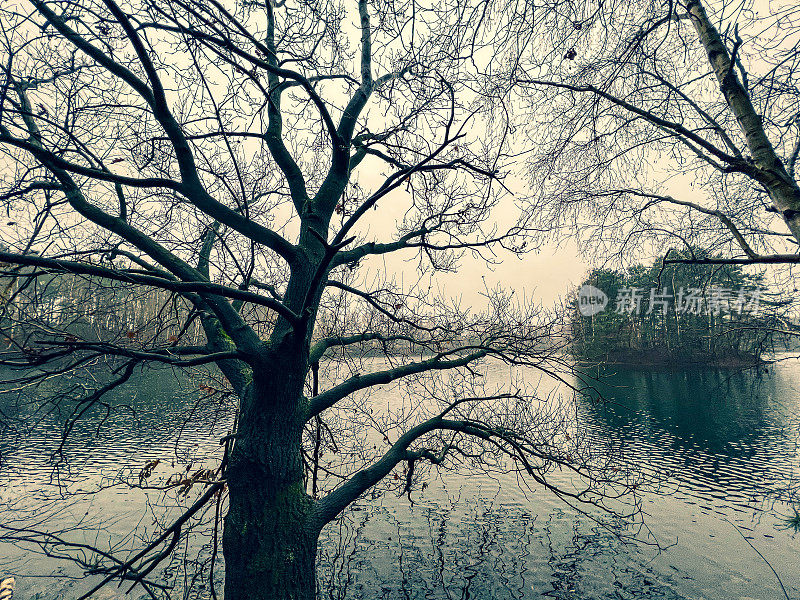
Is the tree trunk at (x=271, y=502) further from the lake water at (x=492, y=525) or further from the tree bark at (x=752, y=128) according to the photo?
the tree bark at (x=752, y=128)

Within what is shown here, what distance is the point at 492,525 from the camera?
40.8 ft

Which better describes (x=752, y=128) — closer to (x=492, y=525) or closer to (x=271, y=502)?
(x=271, y=502)

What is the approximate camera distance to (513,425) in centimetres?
746

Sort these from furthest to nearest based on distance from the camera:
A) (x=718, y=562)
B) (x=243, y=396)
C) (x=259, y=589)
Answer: (x=718, y=562) → (x=243, y=396) → (x=259, y=589)

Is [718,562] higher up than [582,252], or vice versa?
[582,252]

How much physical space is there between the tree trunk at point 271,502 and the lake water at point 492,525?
1086mm

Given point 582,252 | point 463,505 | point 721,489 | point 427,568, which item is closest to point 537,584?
point 427,568

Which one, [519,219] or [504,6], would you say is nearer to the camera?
[504,6]

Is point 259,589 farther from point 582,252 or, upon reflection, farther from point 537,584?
point 537,584

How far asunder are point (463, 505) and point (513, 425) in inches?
307

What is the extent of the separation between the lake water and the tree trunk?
1.09 m

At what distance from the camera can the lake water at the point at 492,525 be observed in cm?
928

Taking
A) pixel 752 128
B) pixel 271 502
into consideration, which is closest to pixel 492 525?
pixel 271 502

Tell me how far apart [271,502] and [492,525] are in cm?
1021
